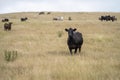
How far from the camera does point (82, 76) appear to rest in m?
8.78

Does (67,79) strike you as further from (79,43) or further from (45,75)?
(79,43)

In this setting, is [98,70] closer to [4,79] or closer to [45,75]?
[45,75]

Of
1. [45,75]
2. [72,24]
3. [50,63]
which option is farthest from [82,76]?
[72,24]

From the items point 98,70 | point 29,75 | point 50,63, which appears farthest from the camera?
point 50,63

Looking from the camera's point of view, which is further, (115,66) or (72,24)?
(72,24)

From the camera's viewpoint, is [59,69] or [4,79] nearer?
[4,79]

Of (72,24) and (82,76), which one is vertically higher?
(82,76)

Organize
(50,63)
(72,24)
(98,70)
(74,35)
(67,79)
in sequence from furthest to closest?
(72,24) → (74,35) → (50,63) → (98,70) → (67,79)

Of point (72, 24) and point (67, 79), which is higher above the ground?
point (67, 79)

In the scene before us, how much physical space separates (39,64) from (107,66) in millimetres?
2498

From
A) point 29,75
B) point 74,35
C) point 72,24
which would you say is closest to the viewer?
point 29,75

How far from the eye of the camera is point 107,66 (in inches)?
425

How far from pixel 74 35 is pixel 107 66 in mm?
6056

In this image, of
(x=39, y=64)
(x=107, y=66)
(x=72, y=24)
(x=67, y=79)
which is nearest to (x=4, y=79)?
(x=67, y=79)
